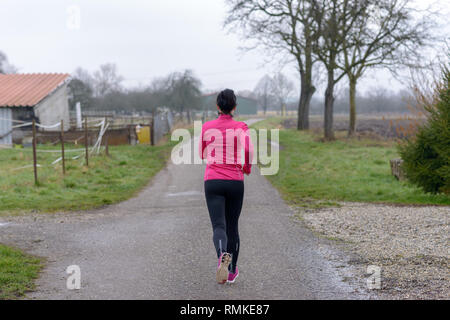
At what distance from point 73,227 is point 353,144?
20.7m

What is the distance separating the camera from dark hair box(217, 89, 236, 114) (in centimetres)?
489

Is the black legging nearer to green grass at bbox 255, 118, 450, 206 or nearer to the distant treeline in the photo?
green grass at bbox 255, 118, 450, 206

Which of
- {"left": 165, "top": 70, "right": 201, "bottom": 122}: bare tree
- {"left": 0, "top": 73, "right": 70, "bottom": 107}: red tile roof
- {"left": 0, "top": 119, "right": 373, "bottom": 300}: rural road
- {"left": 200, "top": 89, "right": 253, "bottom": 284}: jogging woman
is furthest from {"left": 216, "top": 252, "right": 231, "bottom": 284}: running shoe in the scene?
{"left": 165, "top": 70, "right": 201, "bottom": 122}: bare tree

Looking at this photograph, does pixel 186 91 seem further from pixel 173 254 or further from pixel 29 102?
pixel 173 254

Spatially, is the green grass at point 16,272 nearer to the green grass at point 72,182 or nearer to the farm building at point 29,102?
the green grass at point 72,182

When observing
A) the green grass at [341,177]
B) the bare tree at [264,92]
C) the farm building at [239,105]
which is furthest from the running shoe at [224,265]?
the bare tree at [264,92]

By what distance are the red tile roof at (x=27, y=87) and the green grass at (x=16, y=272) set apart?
22454 millimetres

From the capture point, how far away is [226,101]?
489 centimetres

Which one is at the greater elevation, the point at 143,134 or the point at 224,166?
the point at 224,166

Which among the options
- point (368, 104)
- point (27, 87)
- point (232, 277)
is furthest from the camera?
point (368, 104)

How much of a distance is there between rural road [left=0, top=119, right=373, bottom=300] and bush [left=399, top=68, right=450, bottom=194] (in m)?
3.18

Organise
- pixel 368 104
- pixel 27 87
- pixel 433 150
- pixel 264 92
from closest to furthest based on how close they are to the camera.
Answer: pixel 433 150 < pixel 27 87 < pixel 264 92 < pixel 368 104

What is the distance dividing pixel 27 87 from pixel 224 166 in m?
28.0

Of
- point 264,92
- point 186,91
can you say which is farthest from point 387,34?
point 264,92
